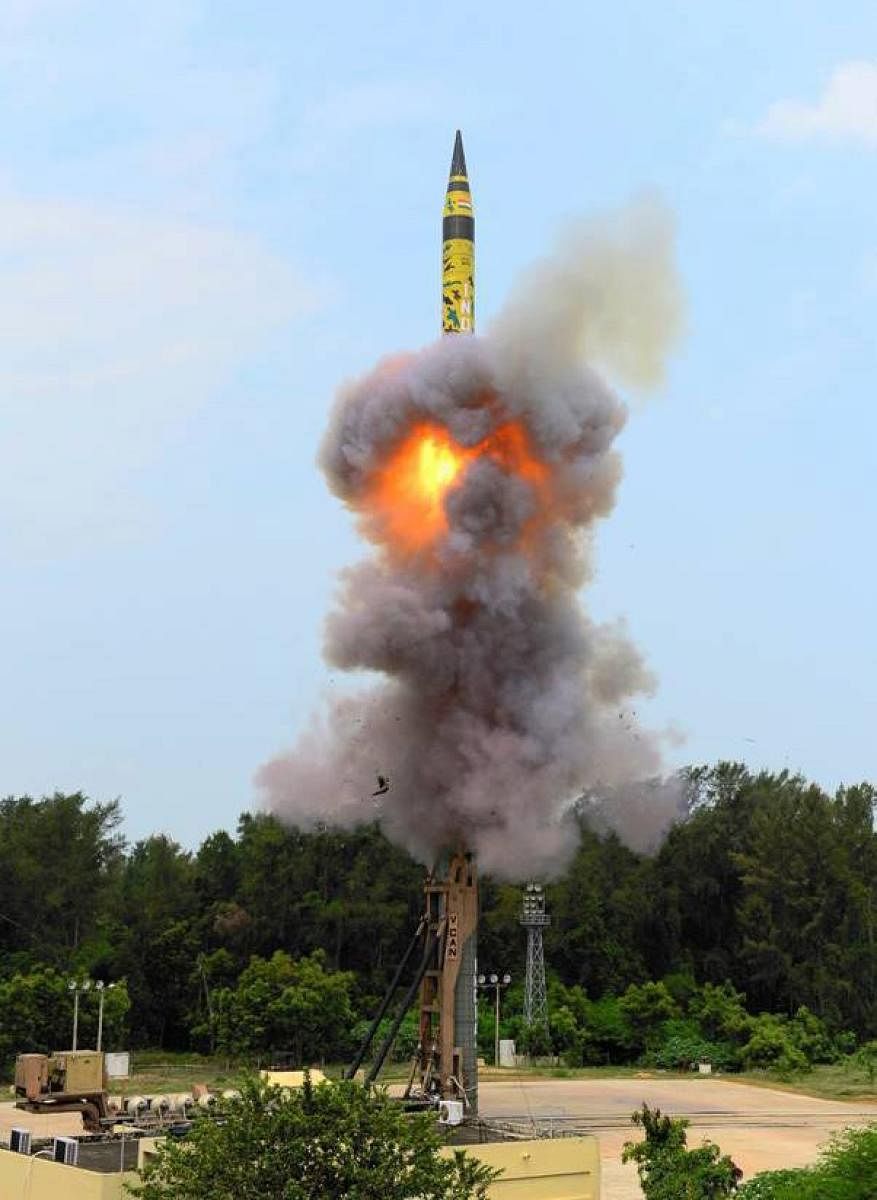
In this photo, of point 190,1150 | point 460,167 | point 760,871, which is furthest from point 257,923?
point 190,1150

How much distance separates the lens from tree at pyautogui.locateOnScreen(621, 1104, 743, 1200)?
87.8ft

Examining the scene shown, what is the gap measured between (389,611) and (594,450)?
21.2 ft

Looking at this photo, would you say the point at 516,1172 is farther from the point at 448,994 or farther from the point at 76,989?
the point at 76,989

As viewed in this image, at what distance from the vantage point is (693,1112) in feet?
165

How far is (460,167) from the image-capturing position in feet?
132

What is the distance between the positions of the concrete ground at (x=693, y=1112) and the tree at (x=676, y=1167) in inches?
324

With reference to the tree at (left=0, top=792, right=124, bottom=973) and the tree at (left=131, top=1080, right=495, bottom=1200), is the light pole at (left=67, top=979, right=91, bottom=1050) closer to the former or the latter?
the tree at (left=0, top=792, right=124, bottom=973)

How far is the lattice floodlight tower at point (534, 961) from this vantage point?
66.4m

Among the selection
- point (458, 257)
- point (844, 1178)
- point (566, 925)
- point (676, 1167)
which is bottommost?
point (676, 1167)

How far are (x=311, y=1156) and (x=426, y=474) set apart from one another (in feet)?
66.7

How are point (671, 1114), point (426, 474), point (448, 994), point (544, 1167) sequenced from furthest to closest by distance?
point (671, 1114), point (426, 474), point (448, 994), point (544, 1167)

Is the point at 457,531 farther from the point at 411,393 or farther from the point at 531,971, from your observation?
the point at 531,971

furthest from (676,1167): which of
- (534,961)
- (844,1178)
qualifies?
(534,961)

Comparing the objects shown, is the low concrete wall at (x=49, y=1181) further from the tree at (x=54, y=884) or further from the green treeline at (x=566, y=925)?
the tree at (x=54, y=884)
